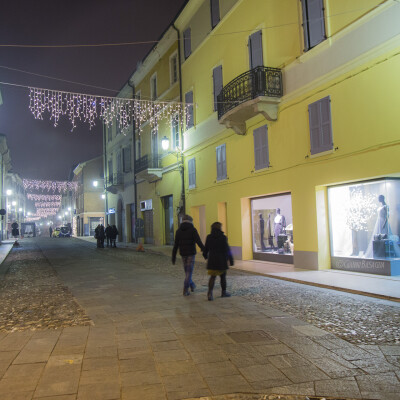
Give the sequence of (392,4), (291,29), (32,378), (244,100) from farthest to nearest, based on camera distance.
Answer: (244,100), (291,29), (392,4), (32,378)

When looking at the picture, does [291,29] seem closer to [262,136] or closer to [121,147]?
[262,136]

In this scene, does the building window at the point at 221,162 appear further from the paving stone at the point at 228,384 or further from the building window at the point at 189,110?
the paving stone at the point at 228,384

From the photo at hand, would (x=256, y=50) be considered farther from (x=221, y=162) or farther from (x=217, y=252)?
(x=217, y=252)

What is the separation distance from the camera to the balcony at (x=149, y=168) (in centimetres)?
2473

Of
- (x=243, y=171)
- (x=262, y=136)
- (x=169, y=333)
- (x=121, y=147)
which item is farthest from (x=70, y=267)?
(x=121, y=147)

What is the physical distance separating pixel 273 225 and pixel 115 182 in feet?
70.6

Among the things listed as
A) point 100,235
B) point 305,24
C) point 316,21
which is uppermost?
point 305,24

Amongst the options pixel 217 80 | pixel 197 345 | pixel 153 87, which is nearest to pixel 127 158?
pixel 153 87

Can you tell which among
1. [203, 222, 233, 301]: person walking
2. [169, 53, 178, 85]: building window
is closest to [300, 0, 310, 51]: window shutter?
[203, 222, 233, 301]: person walking

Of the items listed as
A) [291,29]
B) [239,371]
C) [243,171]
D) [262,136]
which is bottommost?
[239,371]

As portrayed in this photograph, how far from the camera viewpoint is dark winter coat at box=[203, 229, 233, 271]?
784 centimetres

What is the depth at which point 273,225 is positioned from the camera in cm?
1474

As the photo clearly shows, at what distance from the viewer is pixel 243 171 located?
15.8 m

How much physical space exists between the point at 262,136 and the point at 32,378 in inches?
474
